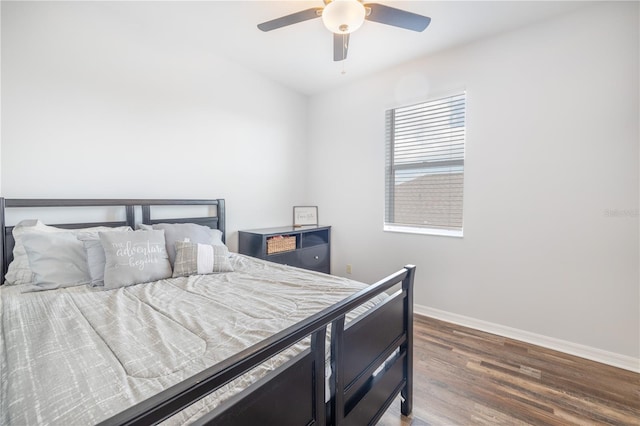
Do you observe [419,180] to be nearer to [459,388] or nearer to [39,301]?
[459,388]

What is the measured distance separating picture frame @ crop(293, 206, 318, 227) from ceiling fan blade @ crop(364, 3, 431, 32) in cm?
233

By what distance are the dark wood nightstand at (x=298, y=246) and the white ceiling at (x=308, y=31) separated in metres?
1.78

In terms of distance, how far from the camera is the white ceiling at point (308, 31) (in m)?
2.03

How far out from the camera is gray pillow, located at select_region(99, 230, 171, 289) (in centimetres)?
162

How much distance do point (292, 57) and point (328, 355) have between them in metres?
2.74

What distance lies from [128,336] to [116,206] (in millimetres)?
1480

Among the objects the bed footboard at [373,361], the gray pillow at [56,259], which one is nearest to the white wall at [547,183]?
the bed footboard at [373,361]

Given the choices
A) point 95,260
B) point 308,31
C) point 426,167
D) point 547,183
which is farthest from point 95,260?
point 547,183

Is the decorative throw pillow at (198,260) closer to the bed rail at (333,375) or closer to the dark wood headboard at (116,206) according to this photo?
the dark wood headboard at (116,206)

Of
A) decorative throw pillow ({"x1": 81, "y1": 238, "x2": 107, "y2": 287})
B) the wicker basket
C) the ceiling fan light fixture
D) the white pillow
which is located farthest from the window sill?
the white pillow

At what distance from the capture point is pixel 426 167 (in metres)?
2.88

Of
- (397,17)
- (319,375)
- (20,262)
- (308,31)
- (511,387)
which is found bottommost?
(511,387)

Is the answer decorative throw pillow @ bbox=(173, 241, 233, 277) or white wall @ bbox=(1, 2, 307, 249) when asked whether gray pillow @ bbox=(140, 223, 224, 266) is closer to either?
decorative throw pillow @ bbox=(173, 241, 233, 277)

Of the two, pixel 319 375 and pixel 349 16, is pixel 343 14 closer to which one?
pixel 349 16
